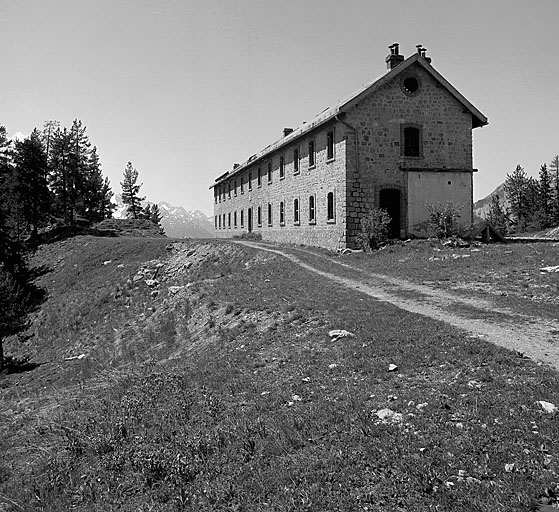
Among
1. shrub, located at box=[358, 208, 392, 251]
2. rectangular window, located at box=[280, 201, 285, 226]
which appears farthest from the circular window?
rectangular window, located at box=[280, 201, 285, 226]

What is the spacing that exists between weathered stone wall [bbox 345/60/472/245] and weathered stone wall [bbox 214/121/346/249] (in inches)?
36.1

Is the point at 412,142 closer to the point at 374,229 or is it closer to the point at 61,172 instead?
the point at 374,229

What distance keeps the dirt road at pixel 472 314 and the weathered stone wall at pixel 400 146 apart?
904 cm

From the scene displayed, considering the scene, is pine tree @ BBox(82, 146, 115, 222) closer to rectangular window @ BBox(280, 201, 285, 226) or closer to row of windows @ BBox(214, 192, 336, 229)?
row of windows @ BBox(214, 192, 336, 229)

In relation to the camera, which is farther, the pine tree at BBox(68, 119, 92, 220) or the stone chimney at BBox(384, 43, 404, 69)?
the pine tree at BBox(68, 119, 92, 220)

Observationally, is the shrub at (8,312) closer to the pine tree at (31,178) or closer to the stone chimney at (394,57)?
the stone chimney at (394,57)

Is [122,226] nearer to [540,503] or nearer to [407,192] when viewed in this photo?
[407,192]

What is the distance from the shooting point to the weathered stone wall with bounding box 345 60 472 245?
2577 cm

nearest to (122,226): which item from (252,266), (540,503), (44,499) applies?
(252,266)

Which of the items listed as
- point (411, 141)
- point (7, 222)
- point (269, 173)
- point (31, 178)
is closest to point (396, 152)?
point (411, 141)

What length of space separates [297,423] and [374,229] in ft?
61.0

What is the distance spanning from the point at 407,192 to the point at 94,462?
22.7 m

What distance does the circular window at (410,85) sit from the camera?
86.8ft

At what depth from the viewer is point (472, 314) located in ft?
36.6
